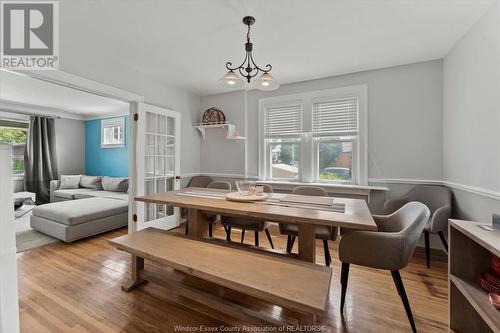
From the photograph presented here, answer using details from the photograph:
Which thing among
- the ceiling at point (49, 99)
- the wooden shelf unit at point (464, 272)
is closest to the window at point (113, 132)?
the ceiling at point (49, 99)

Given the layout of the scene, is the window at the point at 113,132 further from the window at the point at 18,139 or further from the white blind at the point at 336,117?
the white blind at the point at 336,117

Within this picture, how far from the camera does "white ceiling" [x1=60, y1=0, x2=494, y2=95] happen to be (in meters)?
1.83

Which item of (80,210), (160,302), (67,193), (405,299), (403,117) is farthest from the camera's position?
(67,193)

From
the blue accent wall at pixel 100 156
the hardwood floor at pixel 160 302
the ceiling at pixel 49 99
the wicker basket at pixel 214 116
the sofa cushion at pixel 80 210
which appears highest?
the ceiling at pixel 49 99

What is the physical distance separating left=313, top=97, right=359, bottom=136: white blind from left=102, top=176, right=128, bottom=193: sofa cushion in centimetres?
430

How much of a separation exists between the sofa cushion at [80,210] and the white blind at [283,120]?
2901 mm

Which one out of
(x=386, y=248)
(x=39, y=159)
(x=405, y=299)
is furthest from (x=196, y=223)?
(x=39, y=159)

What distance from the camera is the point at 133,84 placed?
3.09m

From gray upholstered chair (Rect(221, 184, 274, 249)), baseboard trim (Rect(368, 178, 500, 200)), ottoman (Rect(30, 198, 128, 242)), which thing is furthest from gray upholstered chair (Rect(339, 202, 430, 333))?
ottoman (Rect(30, 198, 128, 242))

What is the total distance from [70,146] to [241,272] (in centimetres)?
Answer: 723

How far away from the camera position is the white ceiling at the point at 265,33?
1827 mm

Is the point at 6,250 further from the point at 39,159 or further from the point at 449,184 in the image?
the point at 39,159

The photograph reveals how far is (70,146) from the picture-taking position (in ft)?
20.6

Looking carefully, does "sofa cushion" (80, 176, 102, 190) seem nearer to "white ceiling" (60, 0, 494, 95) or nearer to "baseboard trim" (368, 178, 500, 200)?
"white ceiling" (60, 0, 494, 95)
